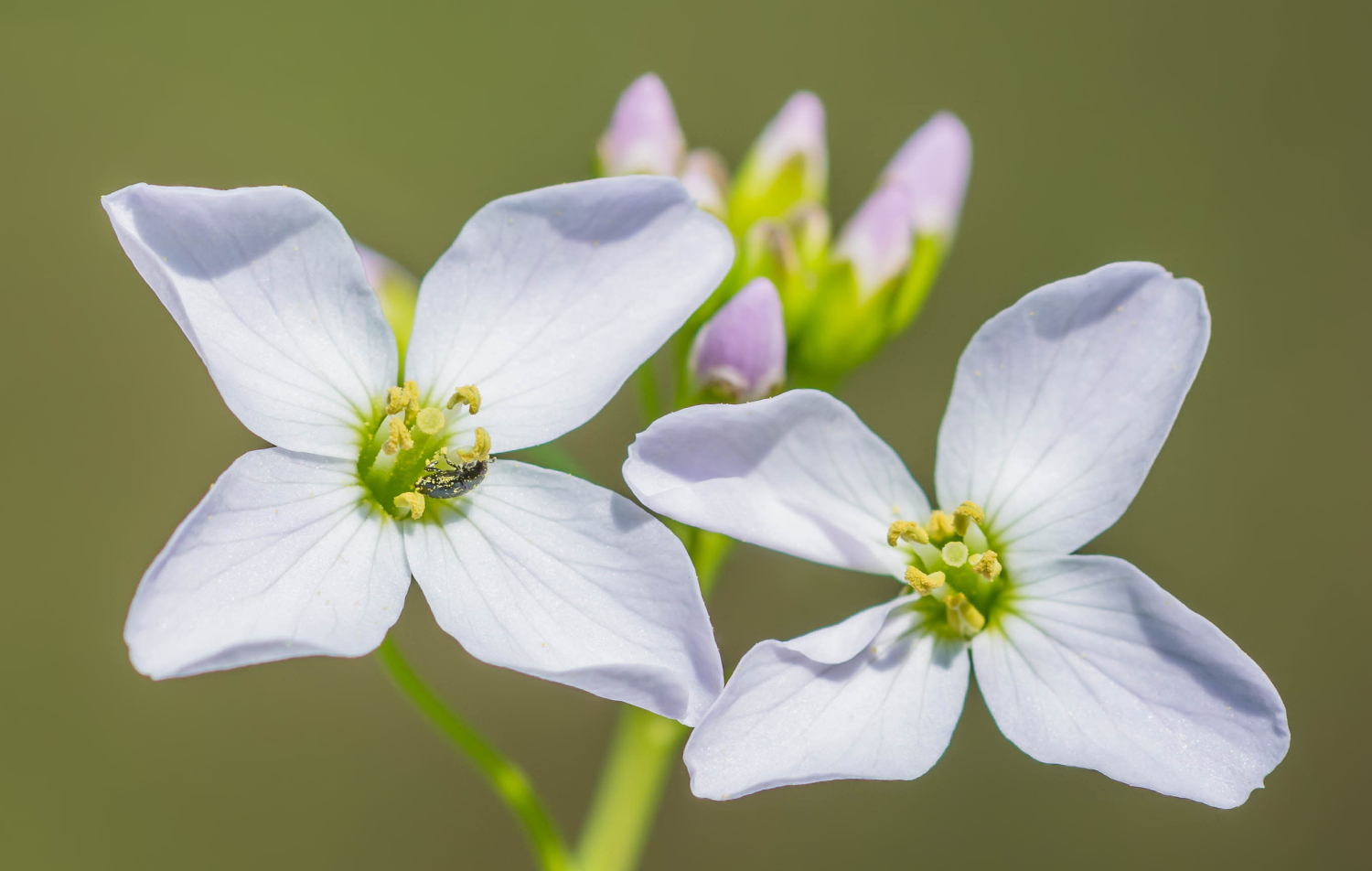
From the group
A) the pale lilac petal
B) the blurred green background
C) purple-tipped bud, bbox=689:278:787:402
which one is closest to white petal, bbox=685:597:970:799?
purple-tipped bud, bbox=689:278:787:402

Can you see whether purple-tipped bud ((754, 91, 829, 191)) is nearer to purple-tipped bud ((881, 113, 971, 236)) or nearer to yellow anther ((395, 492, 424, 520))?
purple-tipped bud ((881, 113, 971, 236))

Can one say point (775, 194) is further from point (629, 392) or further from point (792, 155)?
point (629, 392)

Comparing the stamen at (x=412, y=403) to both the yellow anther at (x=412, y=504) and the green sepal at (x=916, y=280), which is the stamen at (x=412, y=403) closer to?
the yellow anther at (x=412, y=504)

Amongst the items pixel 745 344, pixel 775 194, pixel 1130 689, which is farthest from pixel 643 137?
pixel 1130 689

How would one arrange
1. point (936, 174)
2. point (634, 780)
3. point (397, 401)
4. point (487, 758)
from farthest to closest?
point (936, 174) → point (634, 780) → point (487, 758) → point (397, 401)

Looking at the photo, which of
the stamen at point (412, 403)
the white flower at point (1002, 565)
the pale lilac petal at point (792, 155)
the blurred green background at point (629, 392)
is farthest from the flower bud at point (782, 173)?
the blurred green background at point (629, 392)

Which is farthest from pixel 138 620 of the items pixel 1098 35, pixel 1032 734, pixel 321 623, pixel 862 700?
pixel 1098 35
